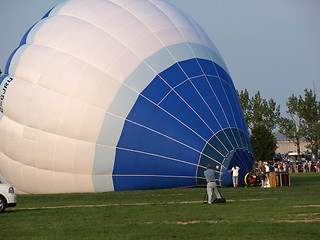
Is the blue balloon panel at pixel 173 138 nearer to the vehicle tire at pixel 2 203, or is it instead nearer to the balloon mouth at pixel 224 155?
the balloon mouth at pixel 224 155

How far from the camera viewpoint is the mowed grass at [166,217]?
15.6 metres

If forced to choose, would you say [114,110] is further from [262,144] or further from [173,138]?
[262,144]

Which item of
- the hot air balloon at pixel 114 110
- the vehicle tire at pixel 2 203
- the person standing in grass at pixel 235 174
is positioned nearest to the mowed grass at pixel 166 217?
the vehicle tire at pixel 2 203

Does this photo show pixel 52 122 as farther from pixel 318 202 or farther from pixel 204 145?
pixel 318 202

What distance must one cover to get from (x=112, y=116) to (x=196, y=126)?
3420mm

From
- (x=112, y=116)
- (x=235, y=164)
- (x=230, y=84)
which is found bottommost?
(x=235, y=164)

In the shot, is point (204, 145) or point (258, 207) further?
point (204, 145)

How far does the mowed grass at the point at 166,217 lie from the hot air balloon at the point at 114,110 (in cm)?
180

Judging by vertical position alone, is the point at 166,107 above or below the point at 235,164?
above

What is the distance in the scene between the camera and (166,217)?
62.5ft

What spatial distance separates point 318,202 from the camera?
22.1 meters

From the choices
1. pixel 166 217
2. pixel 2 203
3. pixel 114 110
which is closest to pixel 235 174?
pixel 114 110

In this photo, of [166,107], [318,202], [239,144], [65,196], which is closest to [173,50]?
[166,107]

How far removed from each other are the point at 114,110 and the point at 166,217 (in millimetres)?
10672
